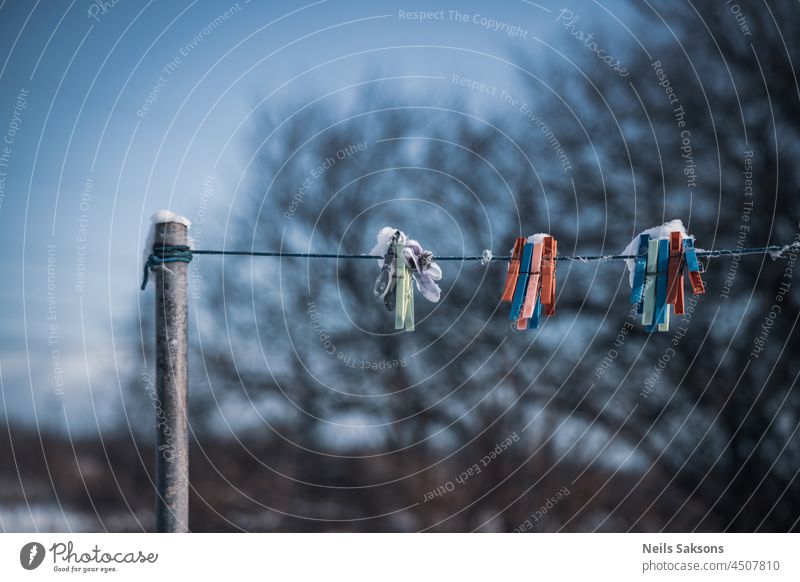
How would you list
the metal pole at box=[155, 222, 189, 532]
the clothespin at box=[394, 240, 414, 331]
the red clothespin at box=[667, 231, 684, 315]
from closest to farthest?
1. the metal pole at box=[155, 222, 189, 532]
2. the red clothespin at box=[667, 231, 684, 315]
3. the clothespin at box=[394, 240, 414, 331]

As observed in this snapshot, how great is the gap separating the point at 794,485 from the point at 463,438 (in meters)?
5.48

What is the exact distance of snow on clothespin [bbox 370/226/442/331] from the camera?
7484 mm

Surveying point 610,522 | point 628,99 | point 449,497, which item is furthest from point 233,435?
point 628,99

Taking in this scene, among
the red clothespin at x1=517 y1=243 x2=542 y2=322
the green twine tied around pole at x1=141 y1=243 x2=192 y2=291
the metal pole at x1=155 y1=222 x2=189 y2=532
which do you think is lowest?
the metal pole at x1=155 y1=222 x2=189 y2=532

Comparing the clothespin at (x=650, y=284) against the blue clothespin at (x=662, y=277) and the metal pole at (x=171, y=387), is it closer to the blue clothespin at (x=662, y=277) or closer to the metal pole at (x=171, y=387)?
the blue clothespin at (x=662, y=277)

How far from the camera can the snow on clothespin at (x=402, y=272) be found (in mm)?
7484

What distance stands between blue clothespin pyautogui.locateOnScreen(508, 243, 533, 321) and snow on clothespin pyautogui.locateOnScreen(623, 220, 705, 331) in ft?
2.27

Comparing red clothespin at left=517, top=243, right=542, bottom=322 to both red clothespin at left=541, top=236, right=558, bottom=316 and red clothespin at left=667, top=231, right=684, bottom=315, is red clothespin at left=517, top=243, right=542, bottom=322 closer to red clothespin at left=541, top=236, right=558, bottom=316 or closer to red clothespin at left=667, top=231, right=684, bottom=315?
red clothespin at left=541, top=236, right=558, bottom=316

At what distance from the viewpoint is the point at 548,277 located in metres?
7.26

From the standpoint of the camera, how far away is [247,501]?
18.4 m

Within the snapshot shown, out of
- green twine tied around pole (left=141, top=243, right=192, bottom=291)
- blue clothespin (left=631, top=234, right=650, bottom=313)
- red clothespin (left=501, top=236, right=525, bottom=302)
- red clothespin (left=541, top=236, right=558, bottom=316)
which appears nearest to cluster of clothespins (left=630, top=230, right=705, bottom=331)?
blue clothespin (left=631, top=234, right=650, bottom=313)

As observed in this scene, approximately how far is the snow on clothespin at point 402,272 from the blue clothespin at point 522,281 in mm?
529

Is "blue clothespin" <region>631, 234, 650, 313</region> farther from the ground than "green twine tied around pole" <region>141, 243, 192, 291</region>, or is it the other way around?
"green twine tied around pole" <region>141, 243, 192, 291</region>
